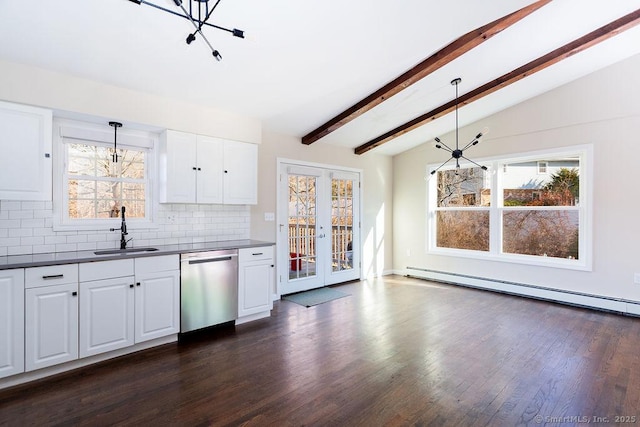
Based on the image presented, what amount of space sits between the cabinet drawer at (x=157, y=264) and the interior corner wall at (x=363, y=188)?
1445 millimetres

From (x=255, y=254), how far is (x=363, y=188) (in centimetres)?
292

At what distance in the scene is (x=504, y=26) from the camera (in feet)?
9.68

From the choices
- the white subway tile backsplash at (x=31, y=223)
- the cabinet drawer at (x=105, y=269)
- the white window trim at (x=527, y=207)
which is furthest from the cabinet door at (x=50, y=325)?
the white window trim at (x=527, y=207)

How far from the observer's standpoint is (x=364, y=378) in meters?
2.54

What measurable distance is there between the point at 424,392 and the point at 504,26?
318 cm

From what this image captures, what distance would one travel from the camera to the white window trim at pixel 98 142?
3076 mm

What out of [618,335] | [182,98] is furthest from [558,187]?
[182,98]

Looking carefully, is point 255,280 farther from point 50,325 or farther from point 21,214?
point 21,214

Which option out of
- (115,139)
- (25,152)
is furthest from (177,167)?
(25,152)

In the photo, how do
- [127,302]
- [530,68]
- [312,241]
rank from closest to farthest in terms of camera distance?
[127,302] → [530,68] → [312,241]

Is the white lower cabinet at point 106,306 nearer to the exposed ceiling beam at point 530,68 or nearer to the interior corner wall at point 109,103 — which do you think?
the interior corner wall at point 109,103

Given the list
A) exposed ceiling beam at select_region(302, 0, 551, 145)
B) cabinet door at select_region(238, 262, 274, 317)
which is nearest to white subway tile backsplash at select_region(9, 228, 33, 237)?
cabinet door at select_region(238, 262, 274, 317)

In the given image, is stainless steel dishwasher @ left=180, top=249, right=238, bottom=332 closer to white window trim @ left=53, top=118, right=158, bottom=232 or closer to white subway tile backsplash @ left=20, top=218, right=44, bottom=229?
white window trim @ left=53, top=118, right=158, bottom=232

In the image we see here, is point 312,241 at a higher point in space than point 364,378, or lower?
higher
